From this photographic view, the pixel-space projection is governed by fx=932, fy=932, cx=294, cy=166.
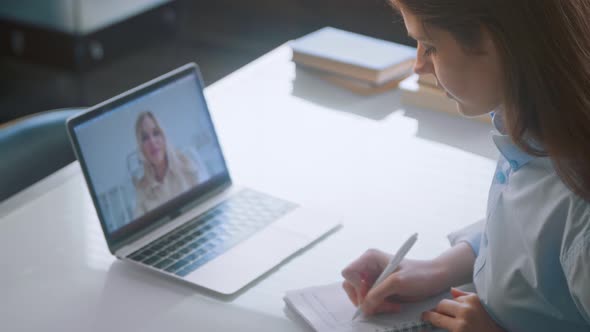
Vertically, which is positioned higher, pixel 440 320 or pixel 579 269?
pixel 579 269

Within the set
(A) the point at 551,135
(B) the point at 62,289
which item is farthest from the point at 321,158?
(A) the point at 551,135

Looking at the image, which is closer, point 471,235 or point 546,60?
point 546,60

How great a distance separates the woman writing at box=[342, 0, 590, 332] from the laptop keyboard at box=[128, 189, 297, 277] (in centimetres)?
29

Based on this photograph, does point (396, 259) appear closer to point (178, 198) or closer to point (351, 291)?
point (351, 291)

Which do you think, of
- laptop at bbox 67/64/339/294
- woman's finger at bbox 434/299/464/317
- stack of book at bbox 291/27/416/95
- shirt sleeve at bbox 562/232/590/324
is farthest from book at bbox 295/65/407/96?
shirt sleeve at bbox 562/232/590/324

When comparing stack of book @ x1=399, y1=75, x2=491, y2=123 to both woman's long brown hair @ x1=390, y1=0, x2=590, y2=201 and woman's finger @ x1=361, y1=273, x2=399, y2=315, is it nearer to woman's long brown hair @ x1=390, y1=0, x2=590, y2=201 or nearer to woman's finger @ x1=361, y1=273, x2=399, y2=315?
woman's finger @ x1=361, y1=273, x2=399, y2=315

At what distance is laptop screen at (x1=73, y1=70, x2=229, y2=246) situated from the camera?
4.85 feet

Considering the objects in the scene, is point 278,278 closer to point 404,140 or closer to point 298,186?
point 298,186

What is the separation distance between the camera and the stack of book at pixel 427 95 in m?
2.00

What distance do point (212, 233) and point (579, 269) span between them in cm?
64

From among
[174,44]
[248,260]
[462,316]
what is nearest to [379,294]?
[462,316]

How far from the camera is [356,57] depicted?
2.13 m

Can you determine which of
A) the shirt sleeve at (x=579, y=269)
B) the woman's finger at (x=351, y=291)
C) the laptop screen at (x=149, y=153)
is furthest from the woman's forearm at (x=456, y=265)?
the laptop screen at (x=149, y=153)

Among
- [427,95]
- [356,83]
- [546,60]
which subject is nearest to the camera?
[546,60]
